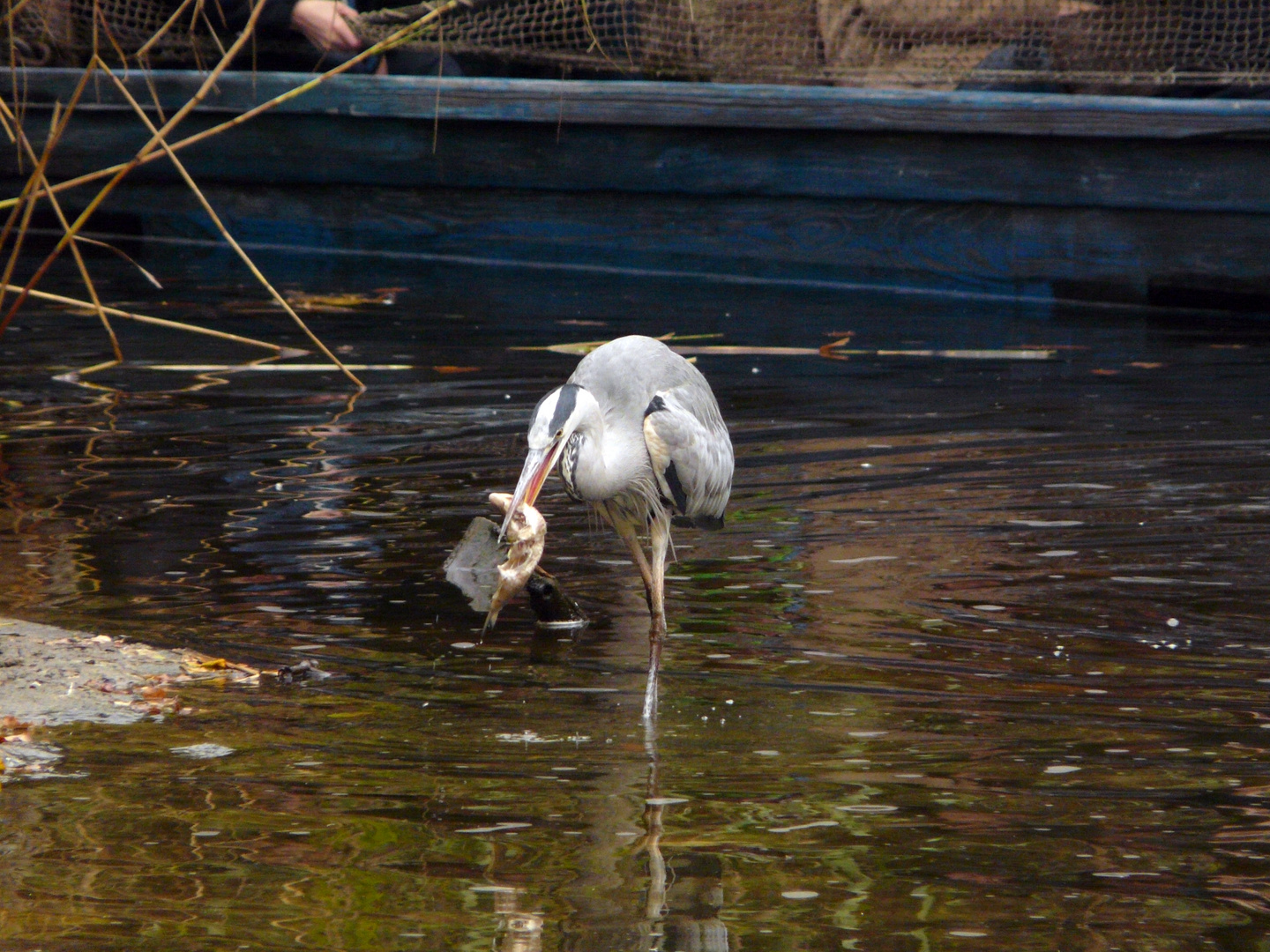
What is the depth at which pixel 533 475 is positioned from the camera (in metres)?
4.48

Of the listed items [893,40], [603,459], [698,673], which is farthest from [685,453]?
[893,40]

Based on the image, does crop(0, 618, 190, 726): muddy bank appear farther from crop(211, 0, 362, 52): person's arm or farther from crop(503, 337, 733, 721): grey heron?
crop(211, 0, 362, 52): person's arm

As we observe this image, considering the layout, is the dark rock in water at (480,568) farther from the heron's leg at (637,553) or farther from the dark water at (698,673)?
the heron's leg at (637,553)

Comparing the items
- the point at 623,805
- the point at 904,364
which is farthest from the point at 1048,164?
the point at 623,805

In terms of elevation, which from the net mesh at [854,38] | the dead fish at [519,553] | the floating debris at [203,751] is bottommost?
the floating debris at [203,751]

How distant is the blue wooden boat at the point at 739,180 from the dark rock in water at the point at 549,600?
4965 mm

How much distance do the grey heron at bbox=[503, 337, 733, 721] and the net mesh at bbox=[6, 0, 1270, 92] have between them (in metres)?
4.65

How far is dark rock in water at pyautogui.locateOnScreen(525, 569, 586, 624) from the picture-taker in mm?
5137

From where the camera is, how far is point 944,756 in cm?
404

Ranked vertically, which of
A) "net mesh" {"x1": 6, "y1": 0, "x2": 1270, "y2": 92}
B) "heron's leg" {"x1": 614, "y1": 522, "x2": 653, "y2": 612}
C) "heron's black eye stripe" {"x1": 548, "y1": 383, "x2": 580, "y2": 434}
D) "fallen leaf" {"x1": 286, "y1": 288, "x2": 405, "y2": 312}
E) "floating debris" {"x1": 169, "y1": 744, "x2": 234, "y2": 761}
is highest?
"net mesh" {"x1": 6, "y1": 0, "x2": 1270, "y2": 92}

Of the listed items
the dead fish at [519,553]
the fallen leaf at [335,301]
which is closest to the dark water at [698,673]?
the dead fish at [519,553]

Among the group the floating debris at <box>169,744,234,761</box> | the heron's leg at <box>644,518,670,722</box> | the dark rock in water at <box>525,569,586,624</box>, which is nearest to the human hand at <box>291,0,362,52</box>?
the heron's leg at <box>644,518,670,722</box>

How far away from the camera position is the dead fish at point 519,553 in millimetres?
4445

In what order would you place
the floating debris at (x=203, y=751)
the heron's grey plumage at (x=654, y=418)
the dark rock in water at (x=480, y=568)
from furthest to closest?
the dark rock in water at (x=480, y=568) < the heron's grey plumage at (x=654, y=418) < the floating debris at (x=203, y=751)
